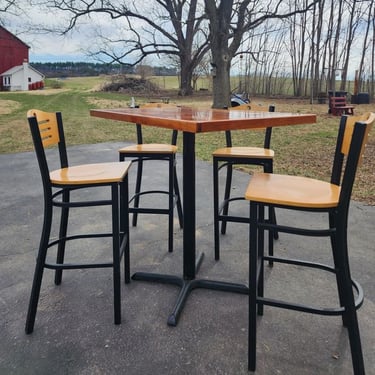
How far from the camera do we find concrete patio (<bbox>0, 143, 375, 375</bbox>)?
1315 mm

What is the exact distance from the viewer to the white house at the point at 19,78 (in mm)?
23836

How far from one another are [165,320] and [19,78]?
26.8 metres

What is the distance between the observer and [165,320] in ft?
5.13

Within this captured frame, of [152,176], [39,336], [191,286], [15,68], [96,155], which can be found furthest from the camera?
[15,68]

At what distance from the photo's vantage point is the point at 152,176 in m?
3.91

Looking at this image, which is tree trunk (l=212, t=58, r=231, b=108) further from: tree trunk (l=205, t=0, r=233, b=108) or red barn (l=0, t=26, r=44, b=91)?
red barn (l=0, t=26, r=44, b=91)

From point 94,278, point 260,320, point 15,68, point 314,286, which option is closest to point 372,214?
point 314,286

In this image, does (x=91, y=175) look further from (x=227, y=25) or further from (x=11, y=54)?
(x=11, y=54)

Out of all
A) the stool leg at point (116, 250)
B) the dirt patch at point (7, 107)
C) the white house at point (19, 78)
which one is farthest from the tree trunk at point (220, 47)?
the white house at point (19, 78)

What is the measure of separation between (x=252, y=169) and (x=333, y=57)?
11531mm

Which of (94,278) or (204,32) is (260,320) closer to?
(94,278)

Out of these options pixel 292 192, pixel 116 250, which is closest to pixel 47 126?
pixel 116 250

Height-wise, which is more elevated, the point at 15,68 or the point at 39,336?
the point at 15,68

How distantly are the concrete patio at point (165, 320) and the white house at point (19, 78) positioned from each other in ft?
82.1
